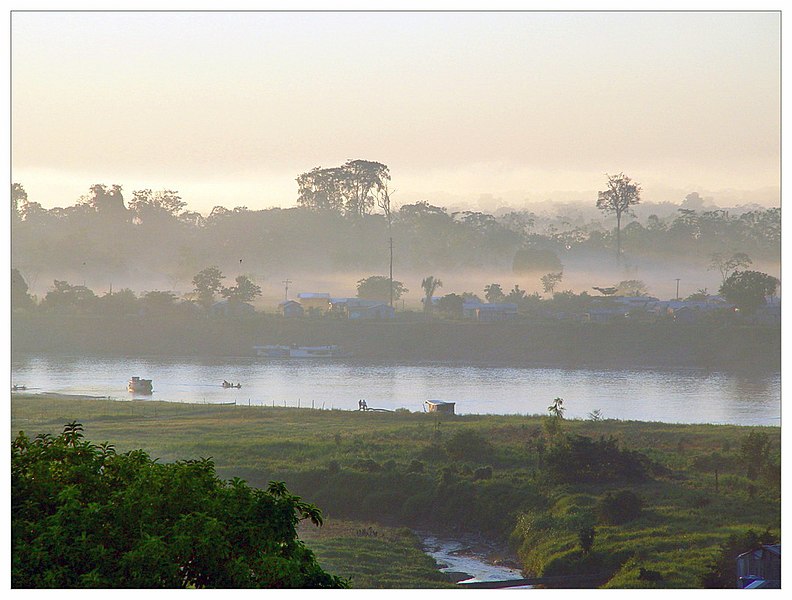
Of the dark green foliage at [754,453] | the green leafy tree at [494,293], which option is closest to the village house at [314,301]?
the green leafy tree at [494,293]

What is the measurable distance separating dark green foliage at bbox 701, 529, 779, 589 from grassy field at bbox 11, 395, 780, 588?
11 cm

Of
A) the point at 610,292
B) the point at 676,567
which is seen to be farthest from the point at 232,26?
the point at 676,567

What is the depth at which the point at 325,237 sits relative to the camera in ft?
49.9

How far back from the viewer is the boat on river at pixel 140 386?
15.1 m

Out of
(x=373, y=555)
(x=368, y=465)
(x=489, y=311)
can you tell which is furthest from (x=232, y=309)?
(x=373, y=555)

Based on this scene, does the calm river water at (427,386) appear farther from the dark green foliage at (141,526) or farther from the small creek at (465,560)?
the dark green foliage at (141,526)

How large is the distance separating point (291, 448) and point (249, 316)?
370cm

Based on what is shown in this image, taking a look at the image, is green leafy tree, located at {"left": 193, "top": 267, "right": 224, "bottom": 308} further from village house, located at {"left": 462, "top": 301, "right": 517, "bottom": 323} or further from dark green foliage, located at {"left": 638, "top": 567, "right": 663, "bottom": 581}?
dark green foliage, located at {"left": 638, "top": 567, "right": 663, "bottom": 581}

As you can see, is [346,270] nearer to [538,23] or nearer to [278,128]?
[278,128]

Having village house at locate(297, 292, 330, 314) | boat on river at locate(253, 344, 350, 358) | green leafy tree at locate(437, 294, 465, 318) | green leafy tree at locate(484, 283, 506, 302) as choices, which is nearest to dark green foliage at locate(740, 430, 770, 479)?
green leafy tree at locate(484, 283, 506, 302)

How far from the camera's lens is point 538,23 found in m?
12.1

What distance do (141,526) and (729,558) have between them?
7.12m

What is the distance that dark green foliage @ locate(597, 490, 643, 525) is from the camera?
10328 millimetres

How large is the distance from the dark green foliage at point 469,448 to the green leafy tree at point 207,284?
507 centimetres
